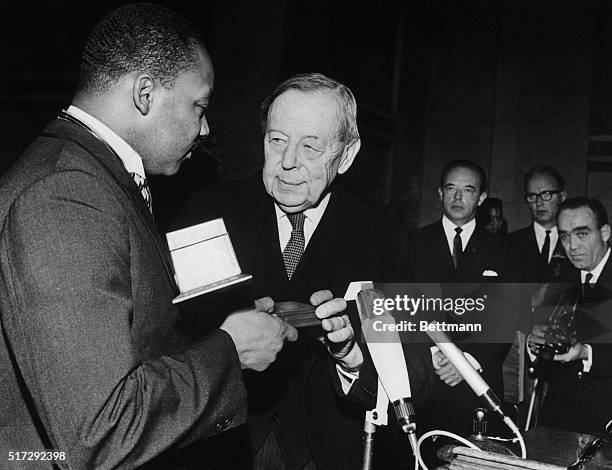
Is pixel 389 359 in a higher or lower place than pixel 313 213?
lower

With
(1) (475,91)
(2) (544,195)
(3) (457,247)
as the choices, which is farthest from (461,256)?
(1) (475,91)

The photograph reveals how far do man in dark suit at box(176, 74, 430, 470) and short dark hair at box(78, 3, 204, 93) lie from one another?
0.58 m

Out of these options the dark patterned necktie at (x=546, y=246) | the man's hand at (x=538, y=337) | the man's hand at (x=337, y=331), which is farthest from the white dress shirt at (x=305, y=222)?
the dark patterned necktie at (x=546, y=246)

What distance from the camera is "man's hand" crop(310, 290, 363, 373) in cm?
161

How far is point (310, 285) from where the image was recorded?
1.98 m

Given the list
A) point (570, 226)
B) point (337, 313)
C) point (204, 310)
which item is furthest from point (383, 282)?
point (570, 226)

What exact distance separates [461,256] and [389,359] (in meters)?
2.90

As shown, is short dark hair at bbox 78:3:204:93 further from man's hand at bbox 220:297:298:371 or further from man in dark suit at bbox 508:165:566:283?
man in dark suit at bbox 508:165:566:283

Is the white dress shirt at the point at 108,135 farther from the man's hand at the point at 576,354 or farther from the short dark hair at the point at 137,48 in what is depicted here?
the man's hand at the point at 576,354

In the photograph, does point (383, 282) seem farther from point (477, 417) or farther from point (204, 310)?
point (204, 310)

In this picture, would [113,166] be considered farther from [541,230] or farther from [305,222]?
[541,230]

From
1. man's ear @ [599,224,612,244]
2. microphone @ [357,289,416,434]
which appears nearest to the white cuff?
man's ear @ [599,224,612,244]

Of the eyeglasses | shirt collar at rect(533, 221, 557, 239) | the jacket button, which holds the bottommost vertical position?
the jacket button

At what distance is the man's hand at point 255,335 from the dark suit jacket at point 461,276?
1737mm
